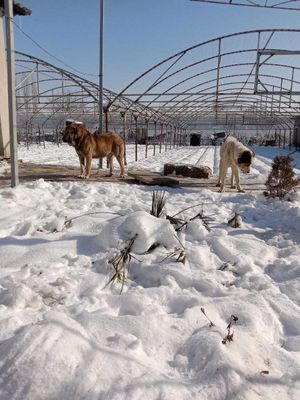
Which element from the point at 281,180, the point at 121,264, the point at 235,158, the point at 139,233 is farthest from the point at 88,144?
the point at 121,264

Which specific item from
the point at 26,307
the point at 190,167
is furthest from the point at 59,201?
the point at 190,167

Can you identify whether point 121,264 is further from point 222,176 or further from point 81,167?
point 81,167

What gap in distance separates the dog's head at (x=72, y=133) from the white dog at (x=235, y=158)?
3275 mm

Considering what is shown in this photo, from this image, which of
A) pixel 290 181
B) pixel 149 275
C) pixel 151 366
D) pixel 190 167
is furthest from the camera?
pixel 190 167

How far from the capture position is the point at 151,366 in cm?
177

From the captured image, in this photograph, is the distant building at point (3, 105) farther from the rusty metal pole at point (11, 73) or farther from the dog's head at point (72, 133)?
the rusty metal pole at point (11, 73)

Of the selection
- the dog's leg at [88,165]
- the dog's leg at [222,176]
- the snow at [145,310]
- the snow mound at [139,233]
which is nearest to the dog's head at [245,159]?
the dog's leg at [222,176]

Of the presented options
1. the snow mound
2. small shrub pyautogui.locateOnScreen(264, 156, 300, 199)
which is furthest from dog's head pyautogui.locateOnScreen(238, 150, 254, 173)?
the snow mound

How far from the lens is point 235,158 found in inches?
269

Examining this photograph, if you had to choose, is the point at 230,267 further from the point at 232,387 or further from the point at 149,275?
the point at 232,387

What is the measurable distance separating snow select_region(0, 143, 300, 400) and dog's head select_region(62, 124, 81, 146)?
3299 mm

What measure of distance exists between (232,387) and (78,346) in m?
0.82

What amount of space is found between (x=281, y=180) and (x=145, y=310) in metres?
4.72

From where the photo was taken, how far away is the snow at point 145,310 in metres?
1.62
